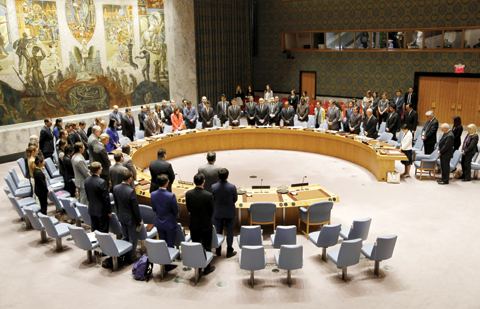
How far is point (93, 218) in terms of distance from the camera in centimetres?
628

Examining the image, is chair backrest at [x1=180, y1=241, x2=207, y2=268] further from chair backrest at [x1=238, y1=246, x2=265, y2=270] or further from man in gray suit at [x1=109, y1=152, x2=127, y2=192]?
man in gray suit at [x1=109, y1=152, x2=127, y2=192]

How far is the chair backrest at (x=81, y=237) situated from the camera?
19.3ft

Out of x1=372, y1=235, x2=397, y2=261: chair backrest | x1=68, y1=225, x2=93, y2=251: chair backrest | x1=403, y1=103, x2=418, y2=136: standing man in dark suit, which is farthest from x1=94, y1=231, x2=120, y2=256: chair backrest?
x1=403, y1=103, x2=418, y2=136: standing man in dark suit

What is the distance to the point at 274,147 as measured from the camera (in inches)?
514

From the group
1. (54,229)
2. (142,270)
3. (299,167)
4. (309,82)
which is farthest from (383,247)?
(309,82)

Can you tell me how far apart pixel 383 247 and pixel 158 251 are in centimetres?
299

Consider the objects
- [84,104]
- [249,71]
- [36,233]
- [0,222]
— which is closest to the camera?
[36,233]

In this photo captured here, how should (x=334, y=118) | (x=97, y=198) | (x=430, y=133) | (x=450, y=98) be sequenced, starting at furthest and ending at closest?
(x=450, y=98), (x=334, y=118), (x=430, y=133), (x=97, y=198)

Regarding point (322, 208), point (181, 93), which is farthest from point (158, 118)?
point (322, 208)

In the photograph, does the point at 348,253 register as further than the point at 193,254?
Yes

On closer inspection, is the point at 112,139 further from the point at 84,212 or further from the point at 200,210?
the point at 200,210

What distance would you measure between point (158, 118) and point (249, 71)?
8.43 metres

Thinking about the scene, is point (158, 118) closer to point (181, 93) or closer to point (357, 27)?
point (181, 93)

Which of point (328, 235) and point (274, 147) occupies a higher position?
point (274, 147)
